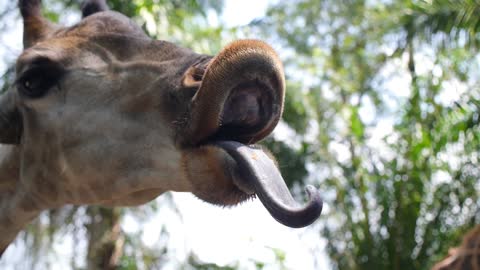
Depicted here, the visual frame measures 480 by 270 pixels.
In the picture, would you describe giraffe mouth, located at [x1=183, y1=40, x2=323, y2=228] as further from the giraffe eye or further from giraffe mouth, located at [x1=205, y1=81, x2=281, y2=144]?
the giraffe eye

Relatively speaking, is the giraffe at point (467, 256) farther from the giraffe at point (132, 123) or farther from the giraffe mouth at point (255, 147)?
the giraffe mouth at point (255, 147)

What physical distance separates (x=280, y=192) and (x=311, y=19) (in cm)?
1802

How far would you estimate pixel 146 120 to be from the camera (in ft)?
8.27

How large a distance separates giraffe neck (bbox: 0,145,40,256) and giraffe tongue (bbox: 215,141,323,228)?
1315 mm

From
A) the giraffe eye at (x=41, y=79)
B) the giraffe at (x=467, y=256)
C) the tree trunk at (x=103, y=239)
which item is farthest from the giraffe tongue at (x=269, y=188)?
the tree trunk at (x=103, y=239)

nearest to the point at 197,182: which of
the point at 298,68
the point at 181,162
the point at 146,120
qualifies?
the point at 181,162

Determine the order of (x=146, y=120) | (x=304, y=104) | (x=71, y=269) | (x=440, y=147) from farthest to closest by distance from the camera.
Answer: (x=304, y=104) < (x=71, y=269) < (x=440, y=147) < (x=146, y=120)

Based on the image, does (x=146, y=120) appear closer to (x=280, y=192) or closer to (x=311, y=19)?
(x=280, y=192)

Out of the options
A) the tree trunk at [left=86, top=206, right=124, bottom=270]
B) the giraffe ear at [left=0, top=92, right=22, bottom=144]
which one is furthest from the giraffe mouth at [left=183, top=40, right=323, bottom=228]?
the tree trunk at [left=86, top=206, right=124, bottom=270]

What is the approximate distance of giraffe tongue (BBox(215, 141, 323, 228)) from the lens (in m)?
1.88

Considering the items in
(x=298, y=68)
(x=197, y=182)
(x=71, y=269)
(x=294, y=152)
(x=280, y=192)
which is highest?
(x=280, y=192)

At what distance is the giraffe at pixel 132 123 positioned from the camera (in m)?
2.17

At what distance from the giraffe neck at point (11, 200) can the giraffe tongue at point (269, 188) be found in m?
1.32

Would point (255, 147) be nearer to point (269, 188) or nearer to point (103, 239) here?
point (269, 188)
